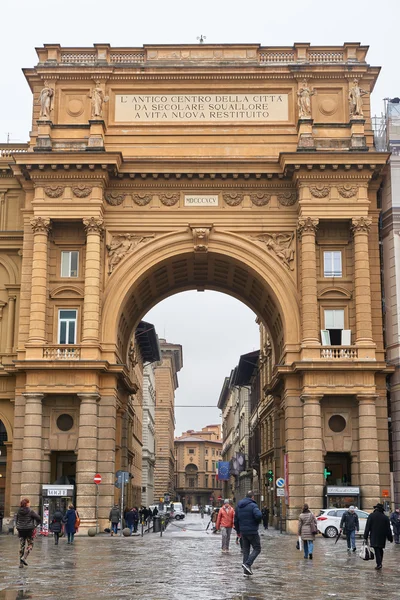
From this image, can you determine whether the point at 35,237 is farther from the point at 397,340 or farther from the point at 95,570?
the point at 95,570

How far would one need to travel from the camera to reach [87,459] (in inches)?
1721

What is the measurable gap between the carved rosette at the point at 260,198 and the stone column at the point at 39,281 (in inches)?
451

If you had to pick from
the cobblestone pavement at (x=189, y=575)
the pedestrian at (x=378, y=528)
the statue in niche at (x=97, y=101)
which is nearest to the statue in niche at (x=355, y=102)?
the statue in niche at (x=97, y=101)

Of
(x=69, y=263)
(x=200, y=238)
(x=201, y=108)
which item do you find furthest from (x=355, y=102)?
(x=69, y=263)

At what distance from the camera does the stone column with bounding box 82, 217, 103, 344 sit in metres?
45.3

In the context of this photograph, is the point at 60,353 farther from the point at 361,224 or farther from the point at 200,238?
the point at 361,224

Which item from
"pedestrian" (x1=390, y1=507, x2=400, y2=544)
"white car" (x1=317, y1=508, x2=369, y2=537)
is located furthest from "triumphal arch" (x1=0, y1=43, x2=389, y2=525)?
"pedestrian" (x1=390, y1=507, x2=400, y2=544)

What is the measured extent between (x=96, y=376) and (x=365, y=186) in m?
17.9

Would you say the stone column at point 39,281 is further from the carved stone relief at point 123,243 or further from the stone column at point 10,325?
the stone column at point 10,325

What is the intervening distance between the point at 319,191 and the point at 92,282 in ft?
43.6

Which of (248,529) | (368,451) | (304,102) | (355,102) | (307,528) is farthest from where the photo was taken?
(355,102)

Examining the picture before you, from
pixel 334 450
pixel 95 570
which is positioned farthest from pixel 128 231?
pixel 95 570

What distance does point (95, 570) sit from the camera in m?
23.2

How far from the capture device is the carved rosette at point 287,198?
4819 cm
